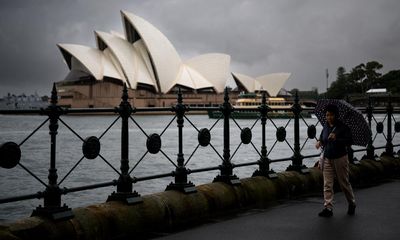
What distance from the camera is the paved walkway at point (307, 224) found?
13.4ft

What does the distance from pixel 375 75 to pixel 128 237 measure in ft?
371

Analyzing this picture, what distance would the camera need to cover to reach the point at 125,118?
176 inches

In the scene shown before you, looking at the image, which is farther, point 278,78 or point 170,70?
point 278,78

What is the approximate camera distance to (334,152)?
5.05 m

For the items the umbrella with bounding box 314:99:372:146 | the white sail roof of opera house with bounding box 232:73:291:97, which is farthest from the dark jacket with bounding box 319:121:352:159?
the white sail roof of opera house with bounding box 232:73:291:97

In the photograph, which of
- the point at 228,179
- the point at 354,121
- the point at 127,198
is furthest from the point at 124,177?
the point at 354,121

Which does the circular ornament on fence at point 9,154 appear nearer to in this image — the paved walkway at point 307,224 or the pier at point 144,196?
the pier at point 144,196

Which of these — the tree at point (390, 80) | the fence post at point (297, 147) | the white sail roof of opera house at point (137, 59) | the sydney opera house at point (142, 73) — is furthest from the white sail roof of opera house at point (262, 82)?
the fence post at point (297, 147)

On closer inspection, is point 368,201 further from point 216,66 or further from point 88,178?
point 216,66

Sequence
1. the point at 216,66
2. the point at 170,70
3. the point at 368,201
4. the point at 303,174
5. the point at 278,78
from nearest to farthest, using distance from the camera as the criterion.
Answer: the point at 368,201 → the point at 303,174 → the point at 170,70 → the point at 216,66 → the point at 278,78

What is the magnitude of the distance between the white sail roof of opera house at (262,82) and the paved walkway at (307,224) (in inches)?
3646

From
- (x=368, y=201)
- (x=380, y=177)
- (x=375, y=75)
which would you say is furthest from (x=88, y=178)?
(x=375, y=75)

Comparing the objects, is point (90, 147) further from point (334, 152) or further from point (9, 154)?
point (334, 152)

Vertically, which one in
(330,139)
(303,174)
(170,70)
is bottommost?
(303,174)
